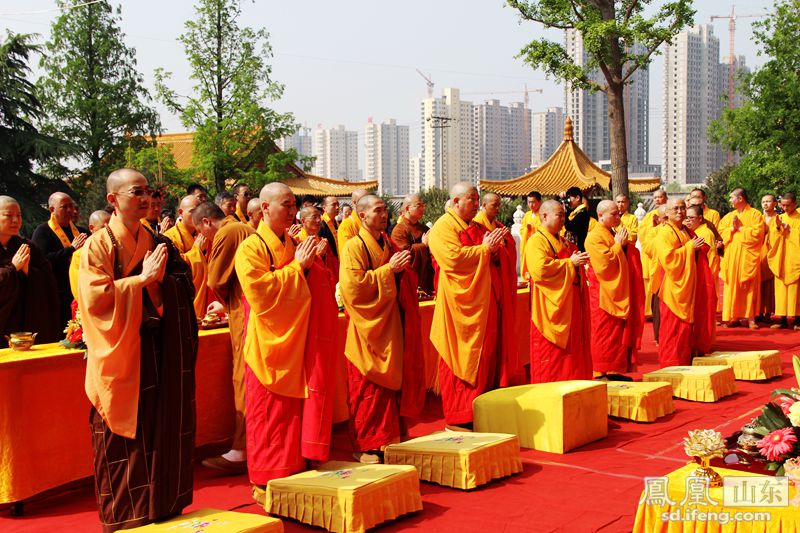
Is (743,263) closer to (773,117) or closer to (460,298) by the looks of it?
(460,298)

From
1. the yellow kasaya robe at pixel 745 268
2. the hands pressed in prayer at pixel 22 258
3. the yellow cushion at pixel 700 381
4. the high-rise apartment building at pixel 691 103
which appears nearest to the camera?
the hands pressed in prayer at pixel 22 258

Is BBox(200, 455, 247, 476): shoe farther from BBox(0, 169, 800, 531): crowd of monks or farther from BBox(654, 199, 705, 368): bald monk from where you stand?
→ BBox(654, 199, 705, 368): bald monk

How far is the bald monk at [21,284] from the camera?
567 centimetres

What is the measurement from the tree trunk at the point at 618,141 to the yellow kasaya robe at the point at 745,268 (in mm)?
3658

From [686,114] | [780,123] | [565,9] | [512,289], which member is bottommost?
[512,289]

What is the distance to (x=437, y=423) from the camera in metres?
6.34

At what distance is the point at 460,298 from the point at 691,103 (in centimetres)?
7788

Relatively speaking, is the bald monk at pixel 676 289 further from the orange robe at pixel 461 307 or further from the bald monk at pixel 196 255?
the bald monk at pixel 196 255

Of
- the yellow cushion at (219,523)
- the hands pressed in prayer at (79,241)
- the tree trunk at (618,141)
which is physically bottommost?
the yellow cushion at (219,523)

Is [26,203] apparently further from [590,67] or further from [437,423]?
[437,423]

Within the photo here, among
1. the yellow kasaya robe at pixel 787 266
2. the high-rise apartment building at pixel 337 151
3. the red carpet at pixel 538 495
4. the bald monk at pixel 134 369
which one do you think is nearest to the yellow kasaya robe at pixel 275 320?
the bald monk at pixel 134 369

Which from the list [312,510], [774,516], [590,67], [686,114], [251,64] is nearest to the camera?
[774,516]

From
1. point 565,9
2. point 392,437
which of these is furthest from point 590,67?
point 392,437

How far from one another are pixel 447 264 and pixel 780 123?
16.3m
